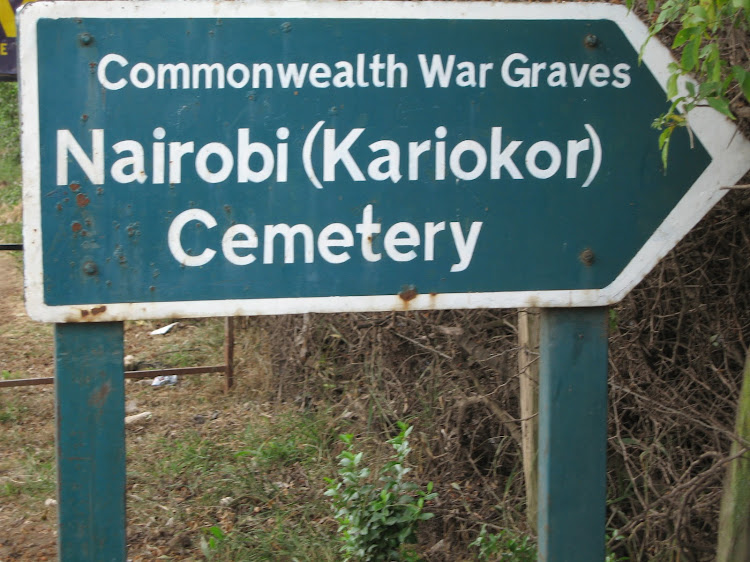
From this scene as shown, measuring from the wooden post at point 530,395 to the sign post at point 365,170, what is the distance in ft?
3.32

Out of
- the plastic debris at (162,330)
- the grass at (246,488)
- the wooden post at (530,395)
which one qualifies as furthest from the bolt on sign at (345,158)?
the plastic debris at (162,330)

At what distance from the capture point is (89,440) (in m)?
1.64

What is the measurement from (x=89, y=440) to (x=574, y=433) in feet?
3.42

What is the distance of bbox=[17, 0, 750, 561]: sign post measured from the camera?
159cm

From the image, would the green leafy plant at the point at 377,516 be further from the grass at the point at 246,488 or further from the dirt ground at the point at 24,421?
the dirt ground at the point at 24,421

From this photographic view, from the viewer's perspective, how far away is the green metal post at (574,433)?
5.99ft

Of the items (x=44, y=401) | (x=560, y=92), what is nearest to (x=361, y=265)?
(x=560, y=92)

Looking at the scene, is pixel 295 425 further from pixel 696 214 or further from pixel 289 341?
pixel 696 214

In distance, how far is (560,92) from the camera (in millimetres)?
1766

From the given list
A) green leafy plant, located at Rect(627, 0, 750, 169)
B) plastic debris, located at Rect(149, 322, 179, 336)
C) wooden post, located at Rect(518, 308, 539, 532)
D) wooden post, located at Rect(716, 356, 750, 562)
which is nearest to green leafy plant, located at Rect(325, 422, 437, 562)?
wooden post, located at Rect(518, 308, 539, 532)

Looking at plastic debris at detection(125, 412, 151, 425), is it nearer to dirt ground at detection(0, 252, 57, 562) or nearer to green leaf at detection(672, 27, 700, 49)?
dirt ground at detection(0, 252, 57, 562)

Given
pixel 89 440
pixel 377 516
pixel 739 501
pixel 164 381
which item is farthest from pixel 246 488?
pixel 739 501

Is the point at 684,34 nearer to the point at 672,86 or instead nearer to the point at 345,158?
the point at 672,86

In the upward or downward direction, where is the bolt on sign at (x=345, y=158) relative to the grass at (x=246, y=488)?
upward
